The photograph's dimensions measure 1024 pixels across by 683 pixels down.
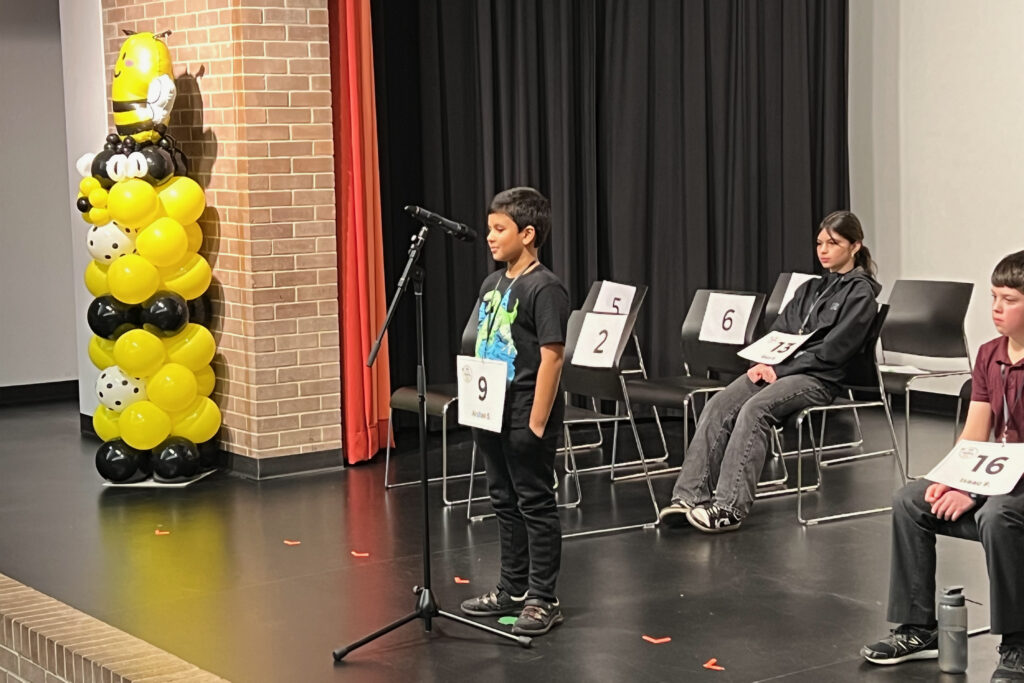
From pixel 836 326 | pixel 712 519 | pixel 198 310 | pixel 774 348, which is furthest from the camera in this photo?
pixel 198 310

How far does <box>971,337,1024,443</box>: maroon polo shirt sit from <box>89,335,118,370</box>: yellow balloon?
14.0 ft

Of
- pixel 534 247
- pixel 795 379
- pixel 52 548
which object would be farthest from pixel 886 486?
pixel 52 548

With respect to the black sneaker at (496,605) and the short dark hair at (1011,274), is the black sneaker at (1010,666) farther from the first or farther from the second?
the black sneaker at (496,605)

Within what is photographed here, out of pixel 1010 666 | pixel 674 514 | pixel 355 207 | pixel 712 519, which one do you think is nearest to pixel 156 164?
pixel 355 207

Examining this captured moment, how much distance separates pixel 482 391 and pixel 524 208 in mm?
565

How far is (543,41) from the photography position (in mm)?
7875

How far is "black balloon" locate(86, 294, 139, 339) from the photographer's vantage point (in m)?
6.79

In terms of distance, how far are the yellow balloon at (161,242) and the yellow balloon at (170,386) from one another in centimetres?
49

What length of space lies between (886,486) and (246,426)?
294 cm

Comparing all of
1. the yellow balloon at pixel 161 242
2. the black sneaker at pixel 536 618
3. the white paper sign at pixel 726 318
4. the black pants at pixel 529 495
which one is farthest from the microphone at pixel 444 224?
the white paper sign at pixel 726 318

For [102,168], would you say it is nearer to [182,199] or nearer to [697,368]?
[182,199]

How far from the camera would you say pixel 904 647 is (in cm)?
414

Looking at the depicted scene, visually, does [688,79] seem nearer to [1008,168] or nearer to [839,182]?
[839,182]

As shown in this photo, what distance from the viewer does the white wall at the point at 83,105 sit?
7785mm
